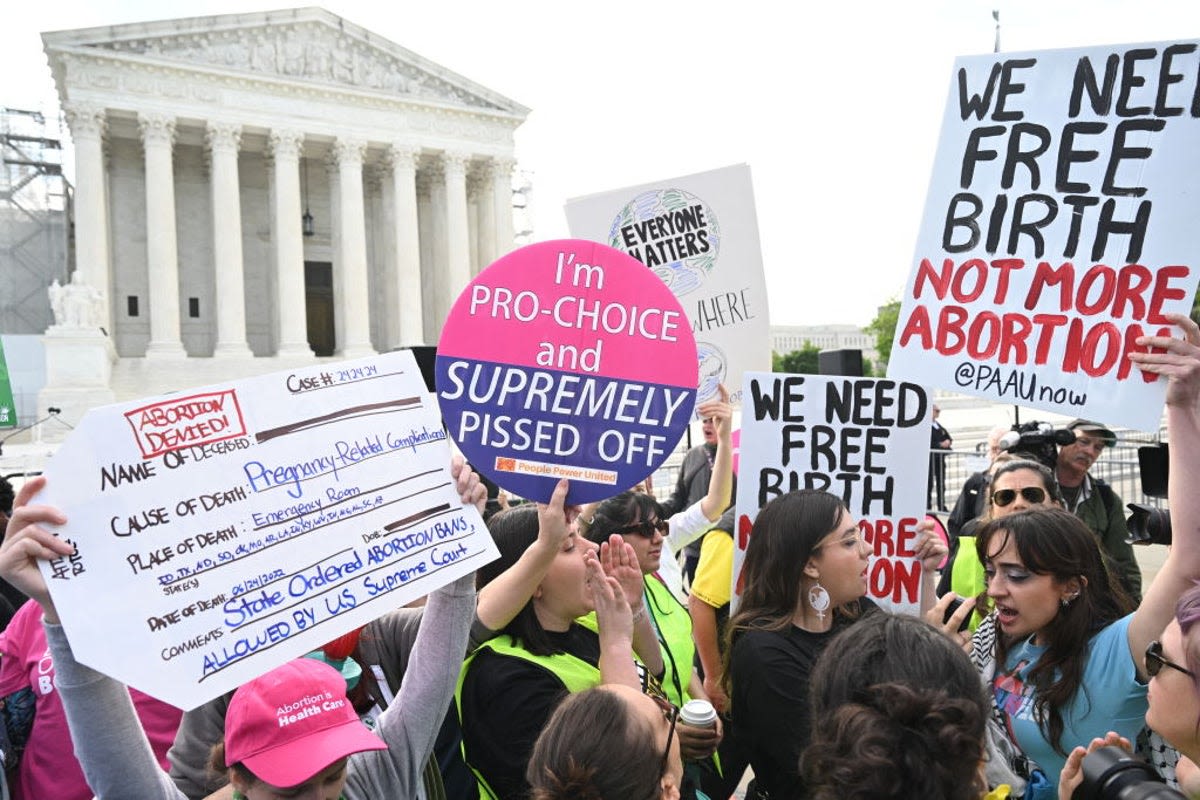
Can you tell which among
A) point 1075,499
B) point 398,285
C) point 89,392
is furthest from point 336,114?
point 1075,499

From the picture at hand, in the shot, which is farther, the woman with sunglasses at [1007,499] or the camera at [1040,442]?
the camera at [1040,442]

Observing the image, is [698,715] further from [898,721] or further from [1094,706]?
[1094,706]

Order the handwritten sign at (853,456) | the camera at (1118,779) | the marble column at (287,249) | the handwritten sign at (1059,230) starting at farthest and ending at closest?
the marble column at (287,249) < the handwritten sign at (853,456) < the handwritten sign at (1059,230) < the camera at (1118,779)

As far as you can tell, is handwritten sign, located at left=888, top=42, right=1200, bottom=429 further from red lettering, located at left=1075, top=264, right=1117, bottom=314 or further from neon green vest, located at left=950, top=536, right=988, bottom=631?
neon green vest, located at left=950, top=536, right=988, bottom=631

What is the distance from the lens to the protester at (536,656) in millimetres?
2459

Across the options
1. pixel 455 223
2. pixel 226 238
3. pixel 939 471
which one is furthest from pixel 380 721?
pixel 455 223

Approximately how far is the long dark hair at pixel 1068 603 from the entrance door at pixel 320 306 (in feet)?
121

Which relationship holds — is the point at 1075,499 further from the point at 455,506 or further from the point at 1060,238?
the point at 455,506

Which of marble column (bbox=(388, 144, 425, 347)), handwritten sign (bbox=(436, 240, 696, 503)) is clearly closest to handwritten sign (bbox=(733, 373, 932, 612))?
handwritten sign (bbox=(436, 240, 696, 503))

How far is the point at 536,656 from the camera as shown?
266cm

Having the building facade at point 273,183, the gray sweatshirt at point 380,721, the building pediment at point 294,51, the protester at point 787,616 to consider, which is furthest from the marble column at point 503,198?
the gray sweatshirt at point 380,721

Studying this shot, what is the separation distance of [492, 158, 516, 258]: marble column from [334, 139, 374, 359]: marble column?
6.19m

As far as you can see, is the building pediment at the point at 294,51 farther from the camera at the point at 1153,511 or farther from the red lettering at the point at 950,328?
the camera at the point at 1153,511

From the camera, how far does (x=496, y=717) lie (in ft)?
8.17
